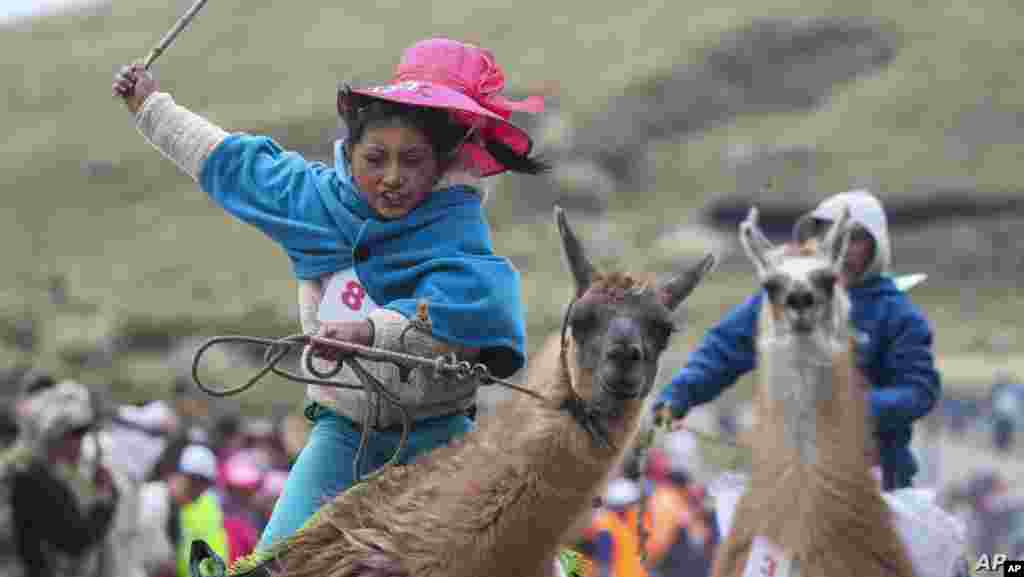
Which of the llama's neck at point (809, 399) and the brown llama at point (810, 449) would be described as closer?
the brown llama at point (810, 449)

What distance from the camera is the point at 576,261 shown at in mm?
6449

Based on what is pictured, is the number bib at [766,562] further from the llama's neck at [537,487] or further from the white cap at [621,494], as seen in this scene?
the white cap at [621,494]

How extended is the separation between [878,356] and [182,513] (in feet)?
18.4

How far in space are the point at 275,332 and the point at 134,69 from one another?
32.2 meters

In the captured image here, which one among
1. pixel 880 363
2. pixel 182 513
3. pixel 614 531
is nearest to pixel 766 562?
pixel 880 363

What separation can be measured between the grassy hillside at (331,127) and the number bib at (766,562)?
31984 mm

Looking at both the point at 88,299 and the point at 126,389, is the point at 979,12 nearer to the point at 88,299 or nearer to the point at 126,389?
the point at 88,299

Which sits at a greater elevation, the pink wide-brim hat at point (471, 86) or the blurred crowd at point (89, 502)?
the pink wide-brim hat at point (471, 86)

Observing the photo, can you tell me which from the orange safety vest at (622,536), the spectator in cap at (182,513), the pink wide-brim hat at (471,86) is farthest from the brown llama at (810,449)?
the spectator in cap at (182,513)

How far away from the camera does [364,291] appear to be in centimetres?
648

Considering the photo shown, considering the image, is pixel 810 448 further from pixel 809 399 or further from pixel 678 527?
pixel 678 527

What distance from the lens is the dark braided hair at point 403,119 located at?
6492mm

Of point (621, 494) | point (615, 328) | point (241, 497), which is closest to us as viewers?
point (615, 328)

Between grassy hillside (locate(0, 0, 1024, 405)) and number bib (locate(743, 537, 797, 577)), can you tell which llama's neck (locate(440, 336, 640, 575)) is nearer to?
number bib (locate(743, 537, 797, 577))
